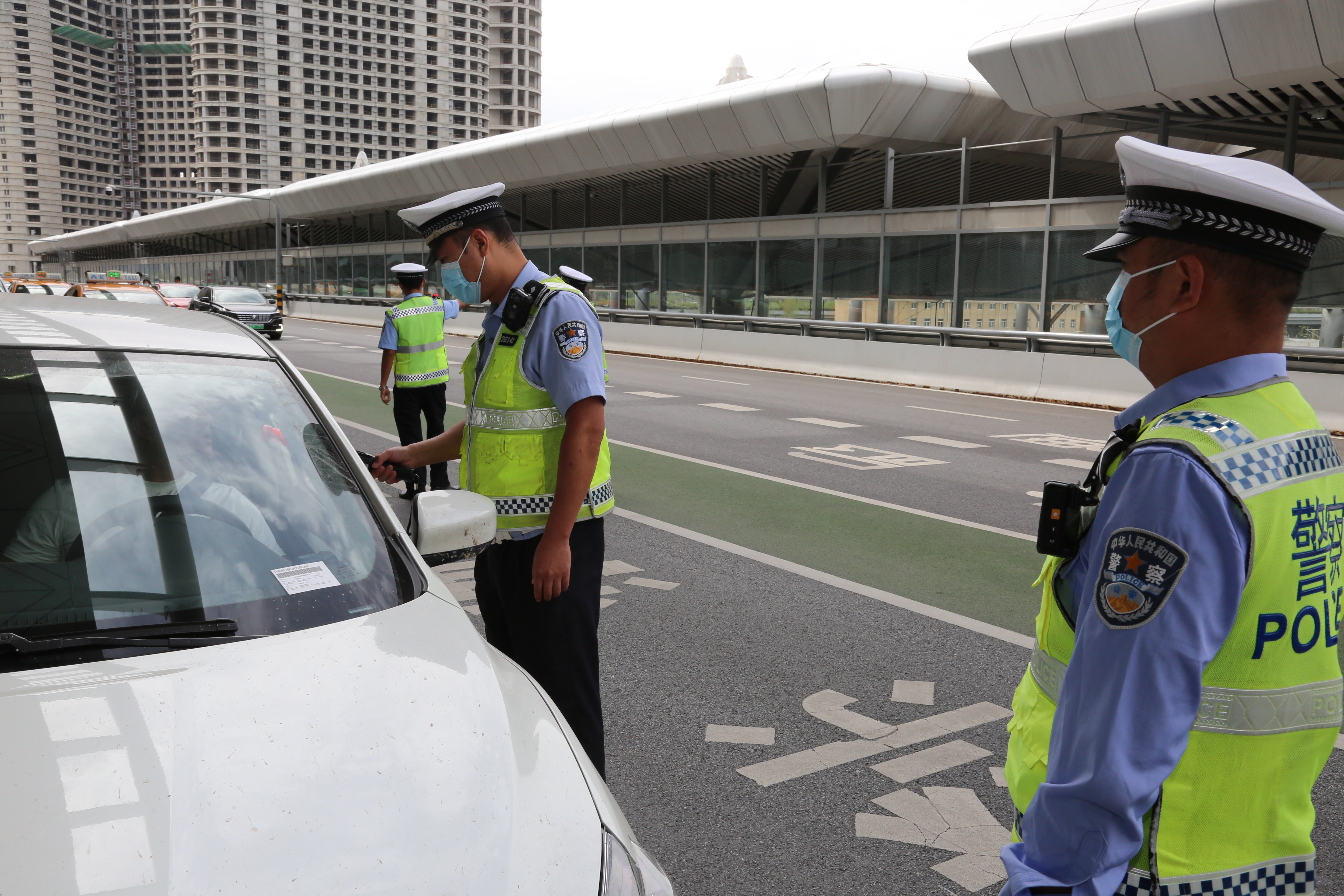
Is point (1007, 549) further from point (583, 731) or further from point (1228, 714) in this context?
point (1228, 714)

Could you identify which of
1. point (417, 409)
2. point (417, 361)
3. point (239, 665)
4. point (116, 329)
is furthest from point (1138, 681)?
point (417, 409)

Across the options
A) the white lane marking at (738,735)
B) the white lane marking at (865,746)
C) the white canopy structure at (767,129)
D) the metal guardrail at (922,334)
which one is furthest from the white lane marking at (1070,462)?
the white canopy structure at (767,129)

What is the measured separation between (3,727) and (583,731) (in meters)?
1.88

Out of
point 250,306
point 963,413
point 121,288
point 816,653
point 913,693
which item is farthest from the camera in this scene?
point 121,288

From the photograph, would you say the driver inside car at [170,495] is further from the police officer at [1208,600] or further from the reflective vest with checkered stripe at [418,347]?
the reflective vest with checkered stripe at [418,347]

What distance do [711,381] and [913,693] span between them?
16933 millimetres

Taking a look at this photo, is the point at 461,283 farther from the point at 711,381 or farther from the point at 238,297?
the point at 238,297

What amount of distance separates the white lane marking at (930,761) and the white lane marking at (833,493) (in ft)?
10.9

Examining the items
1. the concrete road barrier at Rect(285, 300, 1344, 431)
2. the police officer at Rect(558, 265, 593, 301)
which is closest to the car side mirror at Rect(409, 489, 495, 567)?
the police officer at Rect(558, 265, 593, 301)

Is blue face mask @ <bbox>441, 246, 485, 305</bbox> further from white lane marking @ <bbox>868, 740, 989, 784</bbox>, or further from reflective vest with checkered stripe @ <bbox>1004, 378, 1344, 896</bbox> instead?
reflective vest with checkered stripe @ <bbox>1004, 378, 1344, 896</bbox>

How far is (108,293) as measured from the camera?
29.1m

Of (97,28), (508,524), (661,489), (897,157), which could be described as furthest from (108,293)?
(97,28)

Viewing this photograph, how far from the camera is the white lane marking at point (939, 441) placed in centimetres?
1281

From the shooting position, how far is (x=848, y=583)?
268 inches
